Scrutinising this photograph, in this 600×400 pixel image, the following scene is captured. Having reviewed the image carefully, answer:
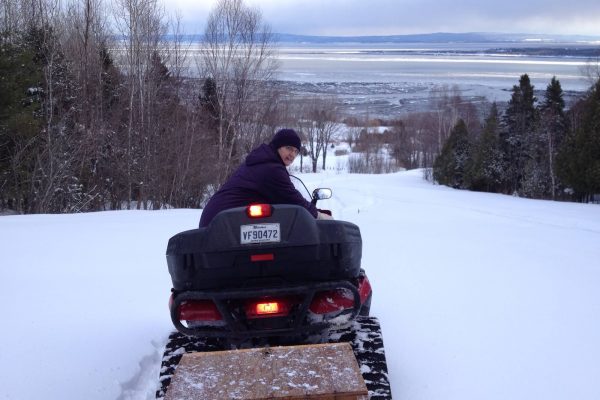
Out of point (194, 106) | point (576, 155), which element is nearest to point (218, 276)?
point (194, 106)

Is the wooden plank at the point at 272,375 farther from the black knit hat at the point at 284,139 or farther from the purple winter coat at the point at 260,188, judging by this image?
the black knit hat at the point at 284,139

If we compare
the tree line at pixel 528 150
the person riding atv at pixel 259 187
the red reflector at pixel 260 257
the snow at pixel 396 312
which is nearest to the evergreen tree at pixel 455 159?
the tree line at pixel 528 150

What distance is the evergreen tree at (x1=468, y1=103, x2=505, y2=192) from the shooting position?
4141 cm

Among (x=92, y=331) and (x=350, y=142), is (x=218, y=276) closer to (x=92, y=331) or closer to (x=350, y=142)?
(x=92, y=331)

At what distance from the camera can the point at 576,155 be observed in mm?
31094

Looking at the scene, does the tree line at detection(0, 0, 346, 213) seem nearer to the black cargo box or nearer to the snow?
the snow

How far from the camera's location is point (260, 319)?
3475mm

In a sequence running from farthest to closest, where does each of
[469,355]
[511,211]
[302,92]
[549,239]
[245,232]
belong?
[302,92]
[511,211]
[549,239]
[469,355]
[245,232]

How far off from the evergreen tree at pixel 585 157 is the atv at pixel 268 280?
94.9 ft

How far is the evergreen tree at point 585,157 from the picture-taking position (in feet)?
96.5

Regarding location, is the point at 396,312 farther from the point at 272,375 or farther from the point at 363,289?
the point at 272,375

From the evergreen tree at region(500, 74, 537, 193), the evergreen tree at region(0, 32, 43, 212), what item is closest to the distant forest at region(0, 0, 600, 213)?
the evergreen tree at region(0, 32, 43, 212)

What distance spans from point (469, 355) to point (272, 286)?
7.38 feet

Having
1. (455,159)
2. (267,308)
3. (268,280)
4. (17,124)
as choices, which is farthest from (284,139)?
(455,159)
